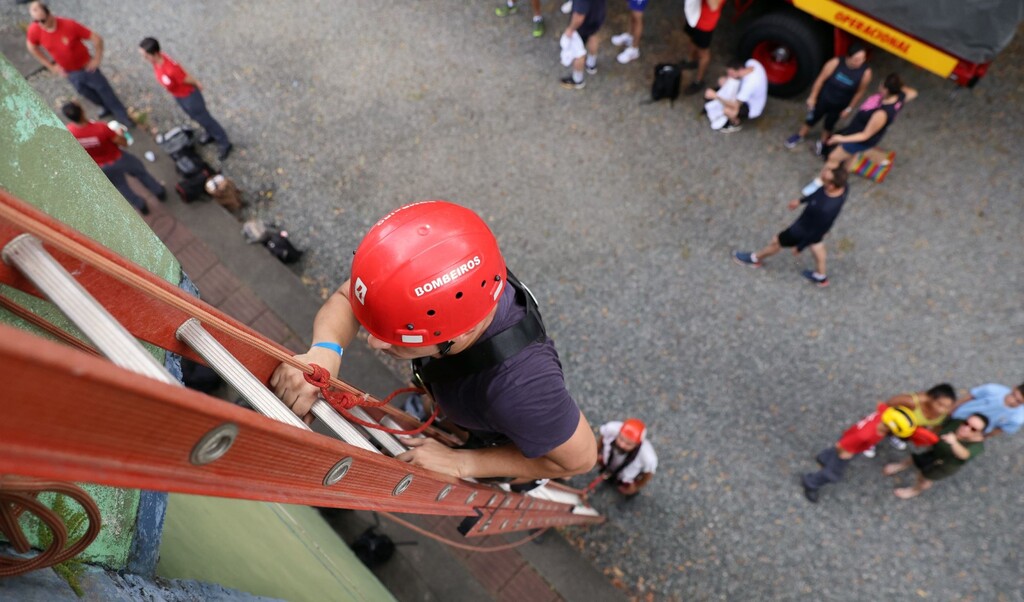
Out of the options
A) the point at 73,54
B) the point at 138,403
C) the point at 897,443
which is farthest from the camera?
the point at 73,54

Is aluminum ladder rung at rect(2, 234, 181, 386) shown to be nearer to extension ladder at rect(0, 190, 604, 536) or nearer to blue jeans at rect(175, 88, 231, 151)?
extension ladder at rect(0, 190, 604, 536)

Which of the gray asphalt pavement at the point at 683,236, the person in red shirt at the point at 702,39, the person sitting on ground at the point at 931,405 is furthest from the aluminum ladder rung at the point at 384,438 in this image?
the person in red shirt at the point at 702,39

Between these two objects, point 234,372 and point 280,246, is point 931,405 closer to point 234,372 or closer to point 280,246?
point 234,372

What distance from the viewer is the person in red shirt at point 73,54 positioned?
6996mm

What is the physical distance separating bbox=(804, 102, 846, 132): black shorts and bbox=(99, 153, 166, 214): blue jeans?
776 cm

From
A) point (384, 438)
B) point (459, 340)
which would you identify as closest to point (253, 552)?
point (384, 438)

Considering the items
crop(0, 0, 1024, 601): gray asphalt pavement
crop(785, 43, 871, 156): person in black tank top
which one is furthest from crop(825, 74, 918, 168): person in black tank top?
crop(0, 0, 1024, 601): gray asphalt pavement

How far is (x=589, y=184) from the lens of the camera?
7.57m

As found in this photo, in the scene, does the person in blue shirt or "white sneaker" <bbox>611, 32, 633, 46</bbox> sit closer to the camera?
the person in blue shirt

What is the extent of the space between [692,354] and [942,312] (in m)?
2.68

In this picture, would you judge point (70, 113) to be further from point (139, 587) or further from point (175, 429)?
point (175, 429)

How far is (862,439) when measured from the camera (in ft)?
17.5

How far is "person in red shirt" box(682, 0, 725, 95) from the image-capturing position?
290 inches

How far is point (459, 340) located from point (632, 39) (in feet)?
24.7
